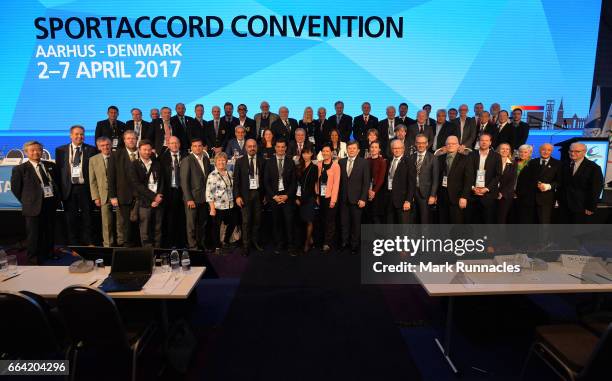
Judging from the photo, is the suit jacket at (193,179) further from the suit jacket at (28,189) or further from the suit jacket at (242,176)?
the suit jacket at (28,189)

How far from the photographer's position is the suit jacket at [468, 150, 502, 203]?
432 cm

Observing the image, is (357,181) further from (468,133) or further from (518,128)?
(518,128)

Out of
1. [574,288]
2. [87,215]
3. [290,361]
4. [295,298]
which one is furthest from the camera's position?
[87,215]

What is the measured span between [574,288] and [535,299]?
53.2 inches

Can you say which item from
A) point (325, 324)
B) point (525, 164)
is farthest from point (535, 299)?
point (325, 324)

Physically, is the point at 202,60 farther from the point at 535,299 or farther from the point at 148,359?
the point at 535,299

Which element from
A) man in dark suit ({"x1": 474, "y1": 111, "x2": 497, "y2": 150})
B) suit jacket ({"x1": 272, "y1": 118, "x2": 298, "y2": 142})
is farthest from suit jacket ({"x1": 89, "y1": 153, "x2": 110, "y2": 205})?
man in dark suit ({"x1": 474, "y1": 111, "x2": 497, "y2": 150})

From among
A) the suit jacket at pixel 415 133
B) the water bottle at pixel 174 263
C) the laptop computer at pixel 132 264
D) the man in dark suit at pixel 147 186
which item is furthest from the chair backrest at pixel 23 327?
the suit jacket at pixel 415 133

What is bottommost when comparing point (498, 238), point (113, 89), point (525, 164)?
point (498, 238)

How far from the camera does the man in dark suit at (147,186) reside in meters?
4.29

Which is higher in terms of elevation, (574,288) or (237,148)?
(237,148)

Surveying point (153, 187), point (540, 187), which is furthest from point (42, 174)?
point (540, 187)

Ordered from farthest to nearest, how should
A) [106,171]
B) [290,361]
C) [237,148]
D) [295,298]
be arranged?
1. [237,148]
2. [106,171]
3. [295,298]
4. [290,361]

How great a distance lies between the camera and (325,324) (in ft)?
10.1
